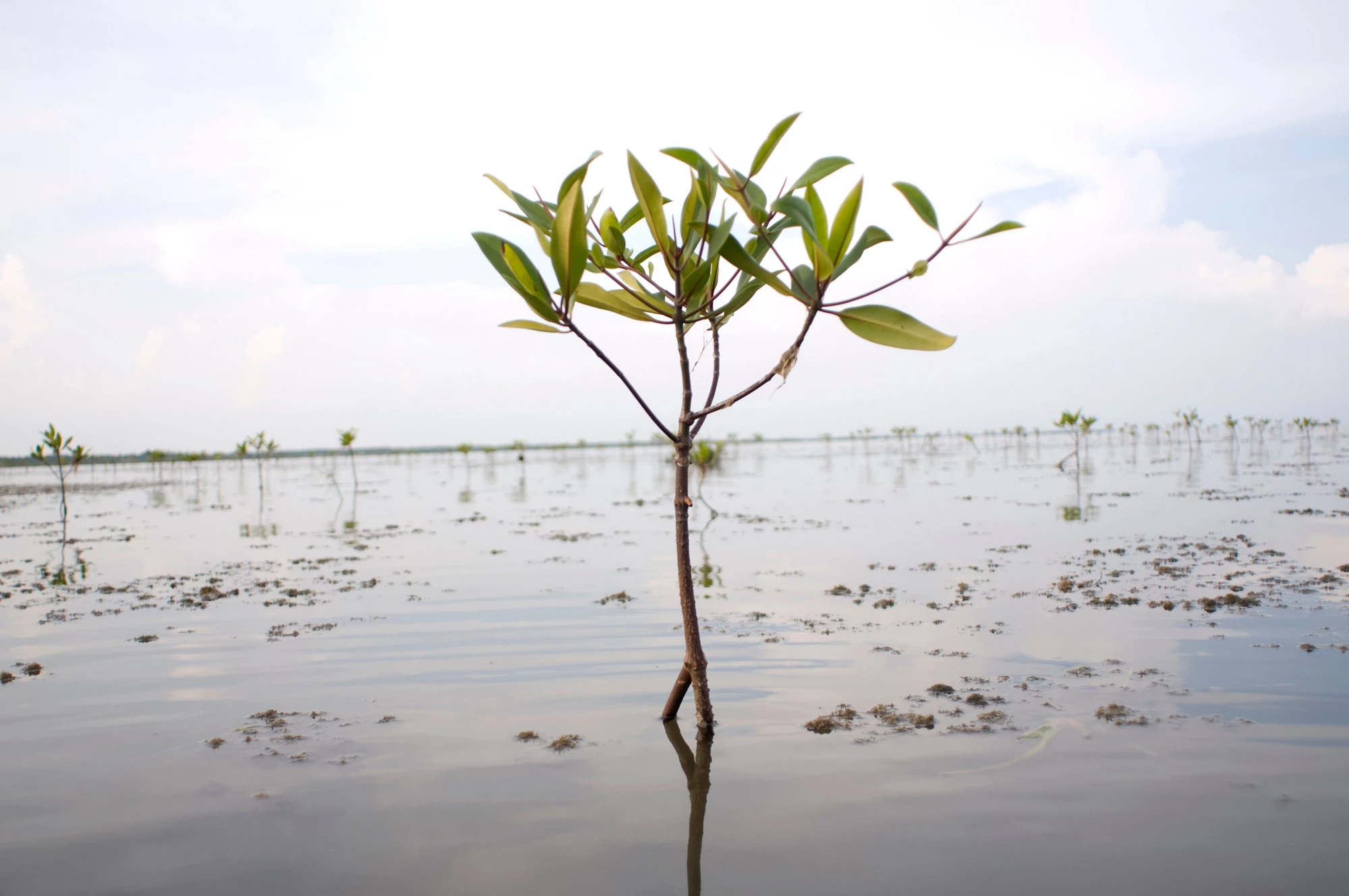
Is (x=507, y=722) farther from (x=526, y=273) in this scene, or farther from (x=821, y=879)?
(x=526, y=273)

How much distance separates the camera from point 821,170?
2.65 meters

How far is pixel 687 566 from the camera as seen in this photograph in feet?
10.4

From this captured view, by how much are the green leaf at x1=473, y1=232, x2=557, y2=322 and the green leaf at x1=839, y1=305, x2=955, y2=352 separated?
1.08 metres

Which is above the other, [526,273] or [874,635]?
[526,273]

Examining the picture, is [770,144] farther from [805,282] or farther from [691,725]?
[691,725]

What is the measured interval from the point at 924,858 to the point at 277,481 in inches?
1367

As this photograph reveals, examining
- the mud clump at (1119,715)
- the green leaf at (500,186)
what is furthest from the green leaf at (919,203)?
the mud clump at (1119,715)

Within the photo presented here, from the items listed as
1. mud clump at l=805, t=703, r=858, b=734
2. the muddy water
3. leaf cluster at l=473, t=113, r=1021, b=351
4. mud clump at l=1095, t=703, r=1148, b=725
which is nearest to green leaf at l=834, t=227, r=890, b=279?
leaf cluster at l=473, t=113, r=1021, b=351

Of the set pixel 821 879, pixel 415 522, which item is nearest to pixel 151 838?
pixel 821 879

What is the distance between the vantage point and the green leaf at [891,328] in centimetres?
254

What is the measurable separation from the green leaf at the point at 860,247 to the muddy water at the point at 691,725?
80.3 inches

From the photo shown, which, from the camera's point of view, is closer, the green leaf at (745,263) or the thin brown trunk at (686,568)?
the green leaf at (745,263)

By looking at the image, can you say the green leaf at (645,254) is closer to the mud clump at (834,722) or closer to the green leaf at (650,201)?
the green leaf at (650,201)

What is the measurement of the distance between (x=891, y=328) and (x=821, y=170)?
623 mm
